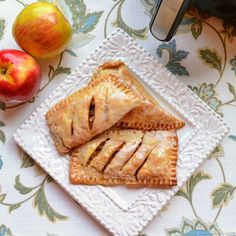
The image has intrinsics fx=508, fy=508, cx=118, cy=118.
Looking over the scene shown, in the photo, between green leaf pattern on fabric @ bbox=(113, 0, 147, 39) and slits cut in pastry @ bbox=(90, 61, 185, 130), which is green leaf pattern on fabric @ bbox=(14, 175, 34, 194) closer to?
slits cut in pastry @ bbox=(90, 61, 185, 130)

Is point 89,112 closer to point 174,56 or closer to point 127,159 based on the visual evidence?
point 127,159

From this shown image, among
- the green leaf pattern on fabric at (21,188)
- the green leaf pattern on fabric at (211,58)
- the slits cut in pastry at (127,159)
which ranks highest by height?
the green leaf pattern on fabric at (211,58)

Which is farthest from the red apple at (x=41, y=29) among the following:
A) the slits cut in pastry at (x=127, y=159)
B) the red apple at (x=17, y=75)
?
the slits cut in pastry at (x=127, y=159)

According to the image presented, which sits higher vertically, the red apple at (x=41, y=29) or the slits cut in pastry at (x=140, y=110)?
the red apple at (x=41, y=29)

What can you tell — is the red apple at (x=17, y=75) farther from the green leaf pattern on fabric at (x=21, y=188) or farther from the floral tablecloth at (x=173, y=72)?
the green leaf pattern on fabric at (x=21, y=188)

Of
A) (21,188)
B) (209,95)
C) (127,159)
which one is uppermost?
(209,95)

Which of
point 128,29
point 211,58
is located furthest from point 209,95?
point 128,29
